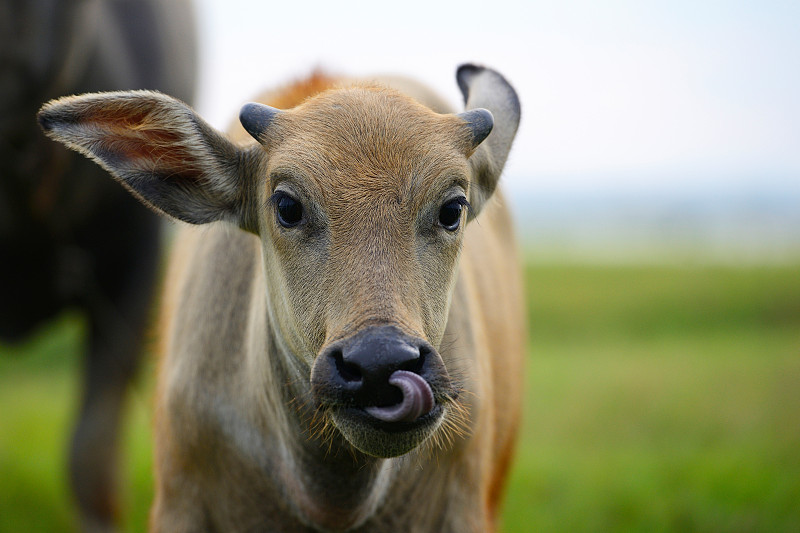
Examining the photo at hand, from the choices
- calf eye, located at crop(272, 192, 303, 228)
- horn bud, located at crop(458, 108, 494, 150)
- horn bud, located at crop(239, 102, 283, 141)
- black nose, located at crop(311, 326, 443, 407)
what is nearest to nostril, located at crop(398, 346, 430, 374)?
black nose, located at crop(311, 326, 443, 407)

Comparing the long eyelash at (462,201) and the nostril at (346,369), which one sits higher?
the long eyelash at (462,201)

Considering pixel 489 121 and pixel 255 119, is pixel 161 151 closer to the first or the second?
pixel 255 119

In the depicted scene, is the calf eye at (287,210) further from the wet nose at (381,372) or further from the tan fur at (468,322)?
the wet nose at (381,372)

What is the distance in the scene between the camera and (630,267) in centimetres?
2383

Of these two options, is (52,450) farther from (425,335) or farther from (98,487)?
(425,335)

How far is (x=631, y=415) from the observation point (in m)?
10.3

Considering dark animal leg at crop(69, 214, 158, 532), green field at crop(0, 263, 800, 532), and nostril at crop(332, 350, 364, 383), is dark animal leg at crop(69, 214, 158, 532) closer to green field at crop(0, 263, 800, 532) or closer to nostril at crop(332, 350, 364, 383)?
green field at crop(0, 263, 800, 532)

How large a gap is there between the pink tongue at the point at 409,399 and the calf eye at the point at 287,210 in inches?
33.3

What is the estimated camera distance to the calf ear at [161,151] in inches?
134

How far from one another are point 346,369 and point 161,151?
55.4 inches

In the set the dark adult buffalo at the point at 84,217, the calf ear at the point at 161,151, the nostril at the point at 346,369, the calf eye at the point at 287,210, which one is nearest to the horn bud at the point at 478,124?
the calf eye at the point at 287,210

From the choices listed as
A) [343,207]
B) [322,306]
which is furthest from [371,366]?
[343,207]

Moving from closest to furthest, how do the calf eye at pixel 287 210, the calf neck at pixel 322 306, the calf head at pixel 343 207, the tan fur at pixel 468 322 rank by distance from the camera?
the calf head at pixel 343 207, the calf neck at pixel 322 306, the tan fur at pixel 468 322, the calf eye at pixel 287 210

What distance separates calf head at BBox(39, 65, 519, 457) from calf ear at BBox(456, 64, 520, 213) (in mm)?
18
